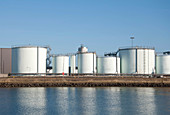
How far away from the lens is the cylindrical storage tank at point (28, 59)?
73.8 meters

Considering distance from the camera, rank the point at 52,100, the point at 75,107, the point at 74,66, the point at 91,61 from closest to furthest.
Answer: the point at 75,107
the point at 52,100
the point at 91,61
the point at 74,66

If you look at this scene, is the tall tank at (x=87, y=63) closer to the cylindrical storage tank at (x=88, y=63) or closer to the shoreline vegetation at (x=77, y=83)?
the cylindrical storage tank at (x=88, y=63)

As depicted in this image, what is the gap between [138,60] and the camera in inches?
3051

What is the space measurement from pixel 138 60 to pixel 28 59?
1226 inches

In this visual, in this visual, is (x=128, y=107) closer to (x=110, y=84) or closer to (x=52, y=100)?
(x=52, y=100)

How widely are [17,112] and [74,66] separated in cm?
5484

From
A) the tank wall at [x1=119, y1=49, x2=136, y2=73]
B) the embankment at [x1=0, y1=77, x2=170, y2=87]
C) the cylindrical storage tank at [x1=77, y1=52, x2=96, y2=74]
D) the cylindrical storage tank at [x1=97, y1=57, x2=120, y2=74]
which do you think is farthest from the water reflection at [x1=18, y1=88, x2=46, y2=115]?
the tank wall at [x1=119, y1=49, x2=136, y2=73]

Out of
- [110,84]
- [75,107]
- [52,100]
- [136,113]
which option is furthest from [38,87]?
[136,113]

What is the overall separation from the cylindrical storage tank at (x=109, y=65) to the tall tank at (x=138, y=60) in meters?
2.15

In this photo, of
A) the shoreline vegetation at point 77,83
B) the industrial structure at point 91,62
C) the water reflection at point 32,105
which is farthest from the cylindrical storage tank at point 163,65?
the water reflection at point 32,105

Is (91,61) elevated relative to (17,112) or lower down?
elevated

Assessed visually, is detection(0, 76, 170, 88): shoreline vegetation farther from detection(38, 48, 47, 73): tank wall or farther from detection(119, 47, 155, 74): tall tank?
detection(119, 47, 155, 74): tall tank

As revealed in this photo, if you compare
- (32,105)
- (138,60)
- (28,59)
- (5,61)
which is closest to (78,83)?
(28,59)

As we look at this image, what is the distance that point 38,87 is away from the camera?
6006cm
